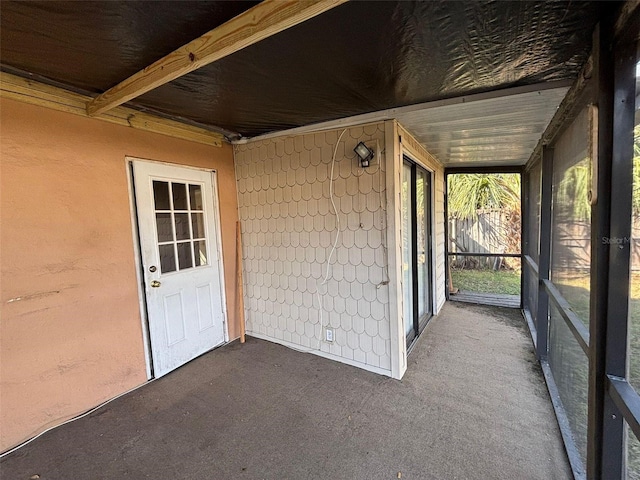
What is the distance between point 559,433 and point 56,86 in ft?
13.3

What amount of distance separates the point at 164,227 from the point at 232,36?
198 cm

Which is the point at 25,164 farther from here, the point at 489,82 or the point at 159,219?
the point at 489,82

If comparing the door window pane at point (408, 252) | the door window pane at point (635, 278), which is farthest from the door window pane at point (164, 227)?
the door window pane at point (635, 278)

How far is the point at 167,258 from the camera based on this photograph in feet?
8.91

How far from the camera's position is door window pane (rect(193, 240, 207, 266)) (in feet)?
9.89

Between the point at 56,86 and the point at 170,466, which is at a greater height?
the point at 56,86

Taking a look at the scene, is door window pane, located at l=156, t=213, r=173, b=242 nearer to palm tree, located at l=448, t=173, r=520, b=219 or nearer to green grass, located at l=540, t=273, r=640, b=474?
green grass, located at l=540, t=273, r=640, b=474

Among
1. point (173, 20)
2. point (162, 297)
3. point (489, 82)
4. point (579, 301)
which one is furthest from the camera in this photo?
point (162, 297)

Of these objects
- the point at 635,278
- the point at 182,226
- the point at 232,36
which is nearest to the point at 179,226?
the point at 182,226

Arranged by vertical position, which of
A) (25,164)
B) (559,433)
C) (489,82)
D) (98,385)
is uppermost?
(489,82)

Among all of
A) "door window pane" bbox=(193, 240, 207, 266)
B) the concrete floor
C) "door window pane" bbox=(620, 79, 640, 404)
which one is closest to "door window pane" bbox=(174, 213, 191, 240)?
"door window pane" bbox=(193, 240, 207, 266)

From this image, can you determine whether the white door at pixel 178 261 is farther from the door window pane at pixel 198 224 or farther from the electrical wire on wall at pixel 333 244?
the electrical wire on wall at pixel 333 244

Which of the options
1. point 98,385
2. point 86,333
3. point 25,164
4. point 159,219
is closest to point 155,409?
point 98,385

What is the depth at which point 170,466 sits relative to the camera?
1.68m
